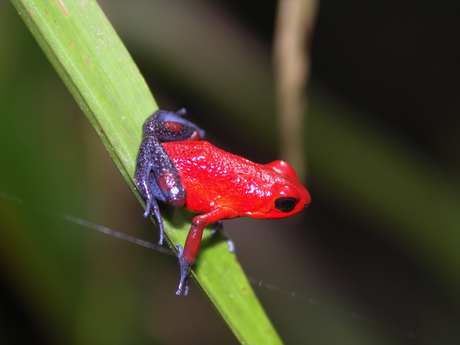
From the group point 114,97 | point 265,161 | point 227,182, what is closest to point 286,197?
point 227,182

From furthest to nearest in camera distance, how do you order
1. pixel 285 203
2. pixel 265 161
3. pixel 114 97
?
pixel 265 161
pixel 285 203
pixel 114 97

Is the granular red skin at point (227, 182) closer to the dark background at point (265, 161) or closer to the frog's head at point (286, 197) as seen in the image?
the frog's head at point (286, 197)

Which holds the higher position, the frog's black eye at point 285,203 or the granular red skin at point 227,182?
the granular red skin at point 227,182

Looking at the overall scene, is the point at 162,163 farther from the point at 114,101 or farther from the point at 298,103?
the point at 298,103

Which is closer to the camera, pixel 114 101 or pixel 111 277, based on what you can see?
pixel 114 101

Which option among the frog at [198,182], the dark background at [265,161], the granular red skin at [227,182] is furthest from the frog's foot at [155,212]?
the dark background at [265,161]

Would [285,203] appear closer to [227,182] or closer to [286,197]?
[286,197]

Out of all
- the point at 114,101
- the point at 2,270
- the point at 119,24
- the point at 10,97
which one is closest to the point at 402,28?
the point at 119,24
